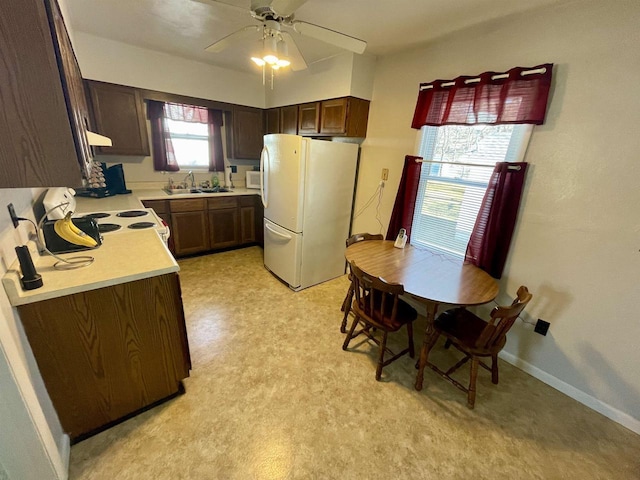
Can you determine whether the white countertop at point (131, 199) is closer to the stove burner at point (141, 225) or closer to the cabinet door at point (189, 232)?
the cabinet door at point (189, 232)

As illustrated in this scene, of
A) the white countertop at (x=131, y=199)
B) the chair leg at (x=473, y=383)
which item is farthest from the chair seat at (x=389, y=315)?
the white countertop at (x=131, y=199)

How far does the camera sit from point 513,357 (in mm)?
2102

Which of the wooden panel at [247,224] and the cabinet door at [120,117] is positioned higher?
the cabinet door at [120,117]

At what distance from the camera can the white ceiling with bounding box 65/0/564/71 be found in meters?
1.77

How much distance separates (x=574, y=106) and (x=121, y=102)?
419 centimetres

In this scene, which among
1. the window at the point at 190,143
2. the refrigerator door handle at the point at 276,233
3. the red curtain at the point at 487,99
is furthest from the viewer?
the window at the point at 190,143

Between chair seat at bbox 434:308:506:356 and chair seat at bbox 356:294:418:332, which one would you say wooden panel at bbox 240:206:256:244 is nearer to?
chair seat at bbox 356:294:418:332

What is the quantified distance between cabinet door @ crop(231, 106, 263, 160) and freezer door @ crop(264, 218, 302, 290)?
1.48 metres

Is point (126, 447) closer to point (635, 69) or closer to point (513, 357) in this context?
point (513, 357)

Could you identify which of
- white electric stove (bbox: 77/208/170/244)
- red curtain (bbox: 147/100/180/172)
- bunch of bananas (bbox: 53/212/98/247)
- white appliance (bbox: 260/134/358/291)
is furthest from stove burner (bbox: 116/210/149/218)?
red curtain (bbox: 147/100/180/172)

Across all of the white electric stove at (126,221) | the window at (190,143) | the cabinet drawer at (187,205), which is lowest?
the cabinet drawer at (187,205)

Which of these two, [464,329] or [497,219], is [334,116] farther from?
[464,329]

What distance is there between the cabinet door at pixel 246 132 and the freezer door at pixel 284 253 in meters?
1.48

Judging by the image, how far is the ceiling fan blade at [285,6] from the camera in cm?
134
